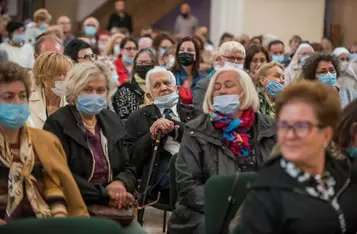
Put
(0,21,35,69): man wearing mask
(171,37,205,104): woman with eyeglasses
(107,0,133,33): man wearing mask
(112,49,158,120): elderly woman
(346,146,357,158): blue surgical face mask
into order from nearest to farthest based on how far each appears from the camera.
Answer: (346,146,357,158): blue surgical face mask → (112,49,158,120): elderly woman → (171,37,205,104): woman with eyeglasses → (0,21,35,69): man wearing mask → (107,0,133,33): man wearing mask

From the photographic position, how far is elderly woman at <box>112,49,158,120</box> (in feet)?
21.0

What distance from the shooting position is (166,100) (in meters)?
5.46

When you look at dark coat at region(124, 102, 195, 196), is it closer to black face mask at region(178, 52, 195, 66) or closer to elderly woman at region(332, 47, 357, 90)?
black face mask at region(178, 52, 195, 66)

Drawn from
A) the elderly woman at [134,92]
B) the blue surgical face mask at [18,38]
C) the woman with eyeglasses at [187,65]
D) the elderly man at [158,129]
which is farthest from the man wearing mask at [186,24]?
the elderly man at [158,129]

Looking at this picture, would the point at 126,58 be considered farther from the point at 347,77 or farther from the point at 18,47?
the point at 347,77

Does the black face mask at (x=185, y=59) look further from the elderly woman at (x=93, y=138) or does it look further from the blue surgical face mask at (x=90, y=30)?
the blue surgical face mask at (x=90, y=30)

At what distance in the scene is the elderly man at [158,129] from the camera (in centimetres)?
513

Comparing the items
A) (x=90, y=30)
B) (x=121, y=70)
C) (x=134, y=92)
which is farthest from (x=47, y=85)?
(x=90, y=30)

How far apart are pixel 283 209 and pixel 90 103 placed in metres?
1.62

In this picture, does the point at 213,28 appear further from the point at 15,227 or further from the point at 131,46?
the point at 15,227

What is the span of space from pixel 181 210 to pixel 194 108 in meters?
1.80

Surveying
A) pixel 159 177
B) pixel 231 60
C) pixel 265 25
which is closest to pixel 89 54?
pixel 231 60

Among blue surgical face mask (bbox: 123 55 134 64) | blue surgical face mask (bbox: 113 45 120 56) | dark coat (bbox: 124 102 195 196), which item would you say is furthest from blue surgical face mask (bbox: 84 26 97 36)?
dark coat (bbox: 124 102 195 196)

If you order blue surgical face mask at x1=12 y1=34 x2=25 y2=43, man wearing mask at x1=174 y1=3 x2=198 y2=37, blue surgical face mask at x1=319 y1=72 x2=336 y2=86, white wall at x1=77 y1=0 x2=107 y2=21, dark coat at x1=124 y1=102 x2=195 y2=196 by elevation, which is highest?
white wall at x1=77 y1=0 x2=107 y2=21
